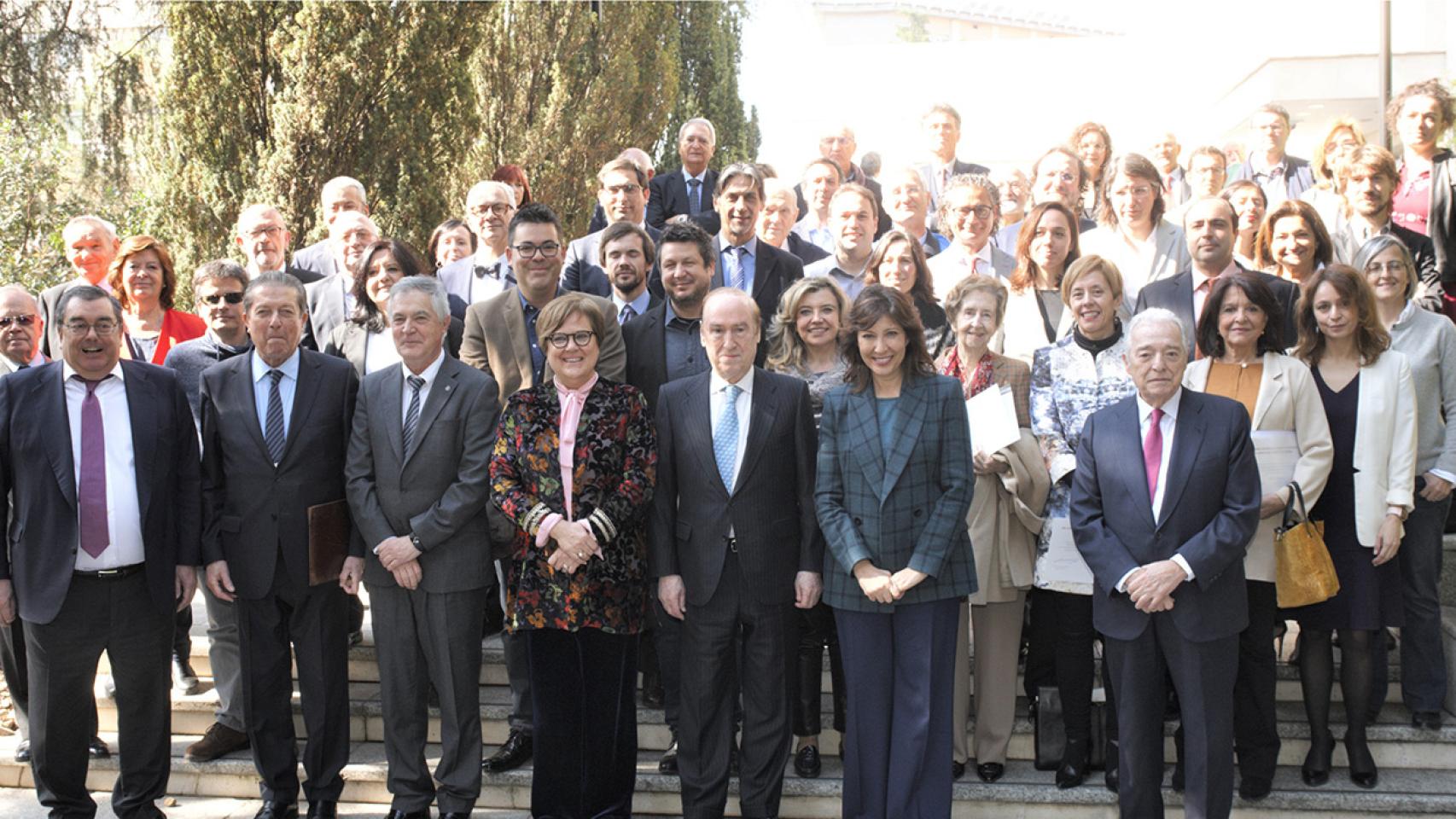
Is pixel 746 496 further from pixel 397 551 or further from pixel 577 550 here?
pixel 397 551

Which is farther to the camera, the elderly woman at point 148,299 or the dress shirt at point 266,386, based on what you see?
the elderly woman at point 148,299

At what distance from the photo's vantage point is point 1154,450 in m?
4.52

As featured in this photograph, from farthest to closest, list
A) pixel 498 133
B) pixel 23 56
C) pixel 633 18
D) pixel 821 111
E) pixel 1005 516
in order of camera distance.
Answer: pixel 821 111 < pixel 633 18 < pixel 498 133 < pixel 23 56 < pixel 1005 516

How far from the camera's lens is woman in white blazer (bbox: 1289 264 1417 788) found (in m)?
4.98

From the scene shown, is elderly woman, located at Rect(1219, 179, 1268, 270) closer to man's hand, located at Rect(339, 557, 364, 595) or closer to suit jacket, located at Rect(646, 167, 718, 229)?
suit jacket, located at Rect(646, 167, 718, 229)

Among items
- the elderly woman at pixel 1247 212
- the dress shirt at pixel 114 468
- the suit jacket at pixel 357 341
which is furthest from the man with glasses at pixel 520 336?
the elderly woman at pixel 1247 212

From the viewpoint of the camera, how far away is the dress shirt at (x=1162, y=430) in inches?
175

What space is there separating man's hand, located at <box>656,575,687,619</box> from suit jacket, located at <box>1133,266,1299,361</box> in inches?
101

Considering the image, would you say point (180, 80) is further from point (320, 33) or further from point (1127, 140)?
point (1127, 140)

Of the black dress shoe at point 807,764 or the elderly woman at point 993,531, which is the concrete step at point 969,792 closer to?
the black dress shoe at point 807,764

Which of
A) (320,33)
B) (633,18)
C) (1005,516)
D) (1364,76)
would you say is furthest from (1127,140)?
(1005,516)

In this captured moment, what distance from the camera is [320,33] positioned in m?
9.91

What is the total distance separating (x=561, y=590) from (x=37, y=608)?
6.76 feet

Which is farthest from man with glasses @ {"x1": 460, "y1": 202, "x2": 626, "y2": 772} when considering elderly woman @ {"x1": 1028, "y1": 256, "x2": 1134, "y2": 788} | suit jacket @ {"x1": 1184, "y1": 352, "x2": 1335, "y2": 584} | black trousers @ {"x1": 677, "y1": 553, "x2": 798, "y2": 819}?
suit jacket @ {"x1": 1184, "y1": 352, "x2": 1335, "y2": 584}
